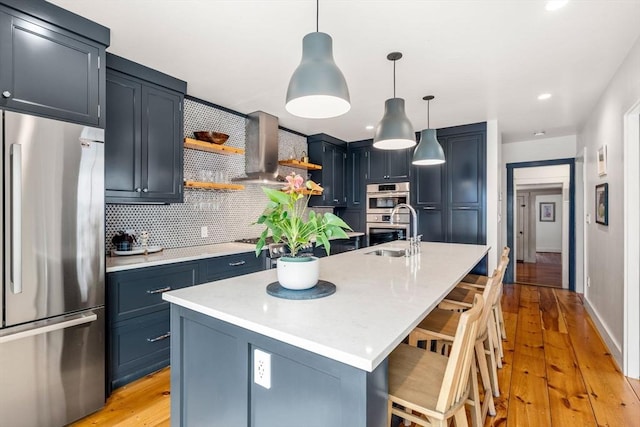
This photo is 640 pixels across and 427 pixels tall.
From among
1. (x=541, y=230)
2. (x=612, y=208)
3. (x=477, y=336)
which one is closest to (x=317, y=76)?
(x=477, y=336)

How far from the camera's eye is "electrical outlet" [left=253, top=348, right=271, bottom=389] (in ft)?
3.72

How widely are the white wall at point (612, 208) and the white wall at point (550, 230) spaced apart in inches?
273

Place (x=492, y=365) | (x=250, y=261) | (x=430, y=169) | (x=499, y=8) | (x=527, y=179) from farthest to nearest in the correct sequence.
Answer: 1. (x=527, y=179)
2. (x=430, y=169)
3. (x=250, y=261)
4. (x=492, y=365)
5. (x=499, y=8)

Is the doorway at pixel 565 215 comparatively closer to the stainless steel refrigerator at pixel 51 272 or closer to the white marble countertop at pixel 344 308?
the white marble countertop at pixel 344 308

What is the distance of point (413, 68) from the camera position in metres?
2.64

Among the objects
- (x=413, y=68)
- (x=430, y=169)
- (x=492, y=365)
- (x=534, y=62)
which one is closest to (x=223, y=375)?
(x=492, y=365)

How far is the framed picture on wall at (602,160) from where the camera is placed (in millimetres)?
3066

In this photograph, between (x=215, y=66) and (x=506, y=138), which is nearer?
(x=215, y=66)

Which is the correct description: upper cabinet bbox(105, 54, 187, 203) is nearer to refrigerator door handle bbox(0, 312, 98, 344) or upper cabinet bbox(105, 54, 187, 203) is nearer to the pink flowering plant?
refrigerator door handle bbox(0, 312, 98, 344)

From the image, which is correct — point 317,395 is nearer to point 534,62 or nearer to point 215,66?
point 215,66

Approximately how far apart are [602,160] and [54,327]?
4656 mm

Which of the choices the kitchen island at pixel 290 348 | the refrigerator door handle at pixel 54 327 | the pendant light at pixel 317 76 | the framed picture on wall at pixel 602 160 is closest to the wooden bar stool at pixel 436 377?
the kitchen island at pixel 290 348

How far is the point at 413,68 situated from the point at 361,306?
2168 millimetres

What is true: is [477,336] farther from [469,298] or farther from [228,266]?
[228,266]
